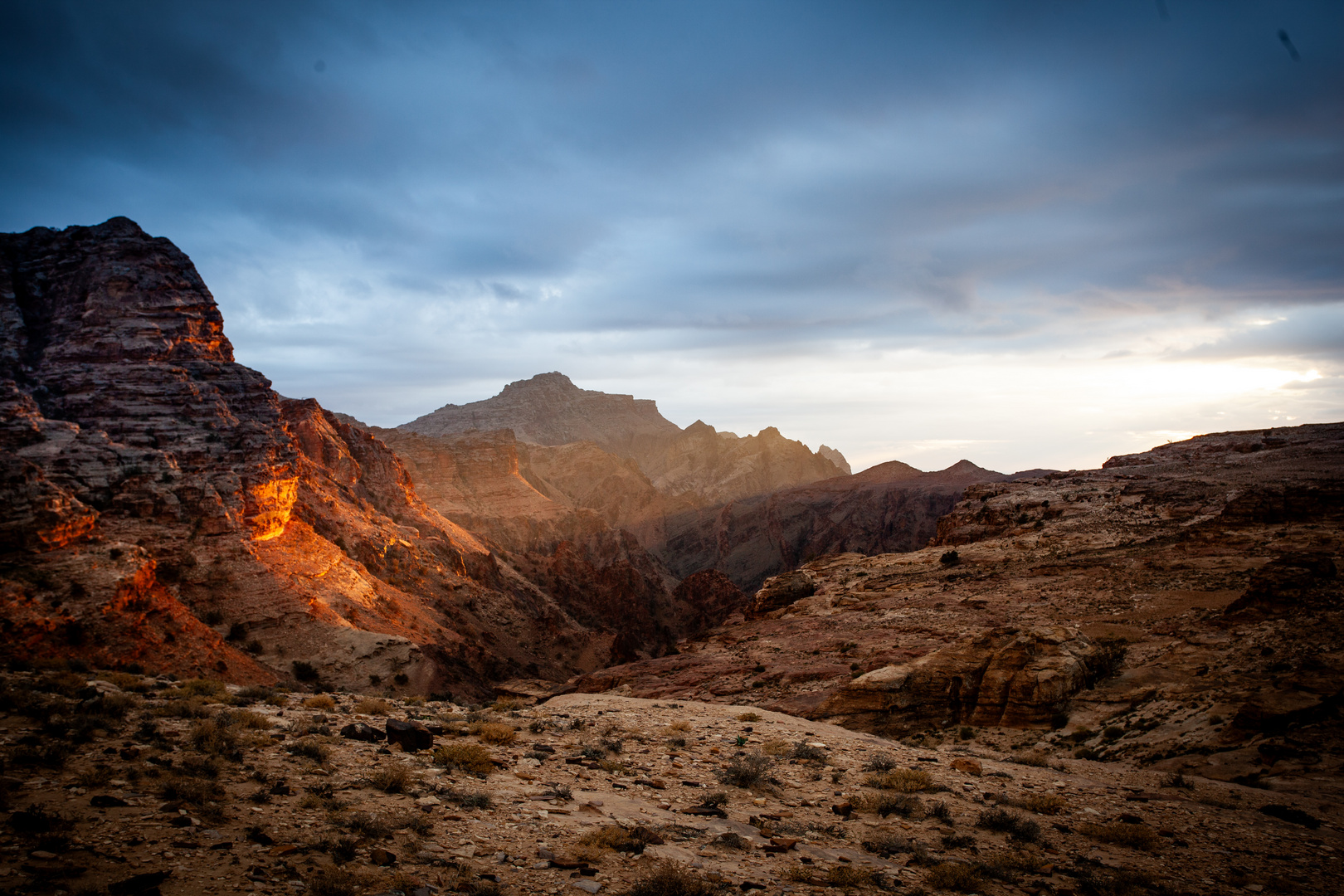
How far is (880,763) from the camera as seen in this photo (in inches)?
535

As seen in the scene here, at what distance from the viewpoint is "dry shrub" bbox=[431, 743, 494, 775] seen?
1091cm

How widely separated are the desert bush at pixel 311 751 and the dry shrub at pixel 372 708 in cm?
390

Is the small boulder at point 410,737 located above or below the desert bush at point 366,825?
below

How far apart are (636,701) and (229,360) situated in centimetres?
6583

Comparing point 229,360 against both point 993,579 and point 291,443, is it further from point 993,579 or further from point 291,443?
point 993,579

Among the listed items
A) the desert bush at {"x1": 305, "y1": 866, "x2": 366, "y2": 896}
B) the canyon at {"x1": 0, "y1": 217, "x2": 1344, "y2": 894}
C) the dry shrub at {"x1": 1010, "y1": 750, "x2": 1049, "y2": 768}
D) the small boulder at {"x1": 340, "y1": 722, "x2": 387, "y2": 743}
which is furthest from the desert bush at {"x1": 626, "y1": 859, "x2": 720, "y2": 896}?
the dry shrub at {"x1": 1010, "y1": 750, "x2": 1049, "y2": 768}

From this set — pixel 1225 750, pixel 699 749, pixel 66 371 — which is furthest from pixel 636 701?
pixel 66 371

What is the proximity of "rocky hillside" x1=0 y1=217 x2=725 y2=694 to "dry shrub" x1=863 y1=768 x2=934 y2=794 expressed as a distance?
3405 cm

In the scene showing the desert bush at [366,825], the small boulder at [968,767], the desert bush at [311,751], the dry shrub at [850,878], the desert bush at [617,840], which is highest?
the desert bush at [311,751]

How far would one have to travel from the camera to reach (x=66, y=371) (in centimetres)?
5628

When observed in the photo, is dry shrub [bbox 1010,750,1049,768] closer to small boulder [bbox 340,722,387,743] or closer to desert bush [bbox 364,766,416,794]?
desert bush [bbox 364,766,416,794]

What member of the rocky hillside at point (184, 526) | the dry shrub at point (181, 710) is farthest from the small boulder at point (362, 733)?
the rocky hillside at point (184, 526)

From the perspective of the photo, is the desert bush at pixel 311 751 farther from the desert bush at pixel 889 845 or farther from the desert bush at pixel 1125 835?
the desert bush at pixel 1125 835

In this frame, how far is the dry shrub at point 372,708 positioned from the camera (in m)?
14.4
